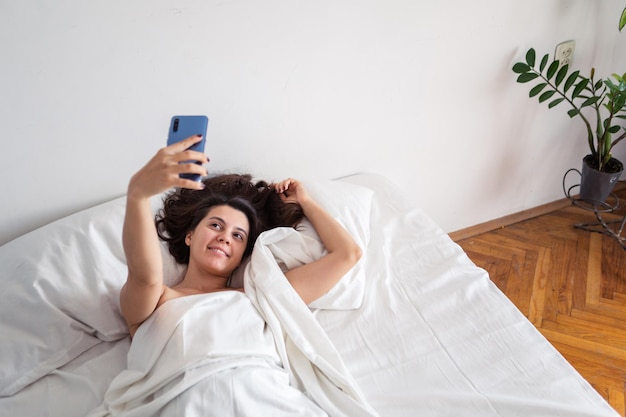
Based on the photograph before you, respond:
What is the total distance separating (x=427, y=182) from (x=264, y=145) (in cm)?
66

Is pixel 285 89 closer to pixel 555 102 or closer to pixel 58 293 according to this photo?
pixel 58 293

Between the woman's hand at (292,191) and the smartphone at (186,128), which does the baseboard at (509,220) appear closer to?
the woman's hand at (292,191)

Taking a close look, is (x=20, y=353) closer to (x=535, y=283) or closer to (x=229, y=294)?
(x=229, y=294)

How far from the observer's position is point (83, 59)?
1144mm

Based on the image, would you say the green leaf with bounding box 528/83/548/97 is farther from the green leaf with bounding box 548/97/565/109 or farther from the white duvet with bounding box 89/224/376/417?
the white duvet with bounding box 89/224/376/417

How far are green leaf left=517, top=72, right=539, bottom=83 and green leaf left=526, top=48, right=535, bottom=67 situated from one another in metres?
0.03

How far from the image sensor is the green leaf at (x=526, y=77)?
64.6 inches

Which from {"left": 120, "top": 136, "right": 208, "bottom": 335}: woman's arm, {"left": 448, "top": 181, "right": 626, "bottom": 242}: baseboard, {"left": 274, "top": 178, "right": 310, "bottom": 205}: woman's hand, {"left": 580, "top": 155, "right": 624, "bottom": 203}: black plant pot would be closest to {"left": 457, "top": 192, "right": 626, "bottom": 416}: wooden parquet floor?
{"left": 448, "top": 181, "right": 626, "bottom": 242}: baseboard

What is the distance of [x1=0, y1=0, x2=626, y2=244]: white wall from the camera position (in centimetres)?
115

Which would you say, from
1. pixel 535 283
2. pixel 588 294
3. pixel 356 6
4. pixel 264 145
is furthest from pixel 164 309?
pixel 588 294

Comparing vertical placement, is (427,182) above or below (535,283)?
above

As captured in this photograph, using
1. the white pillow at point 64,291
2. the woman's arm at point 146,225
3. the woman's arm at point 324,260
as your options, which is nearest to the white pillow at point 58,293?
the white pillow at point 64,291

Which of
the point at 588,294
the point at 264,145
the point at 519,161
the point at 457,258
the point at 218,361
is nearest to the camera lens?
the point at 218,361

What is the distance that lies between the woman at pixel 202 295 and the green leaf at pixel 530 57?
0.88m
